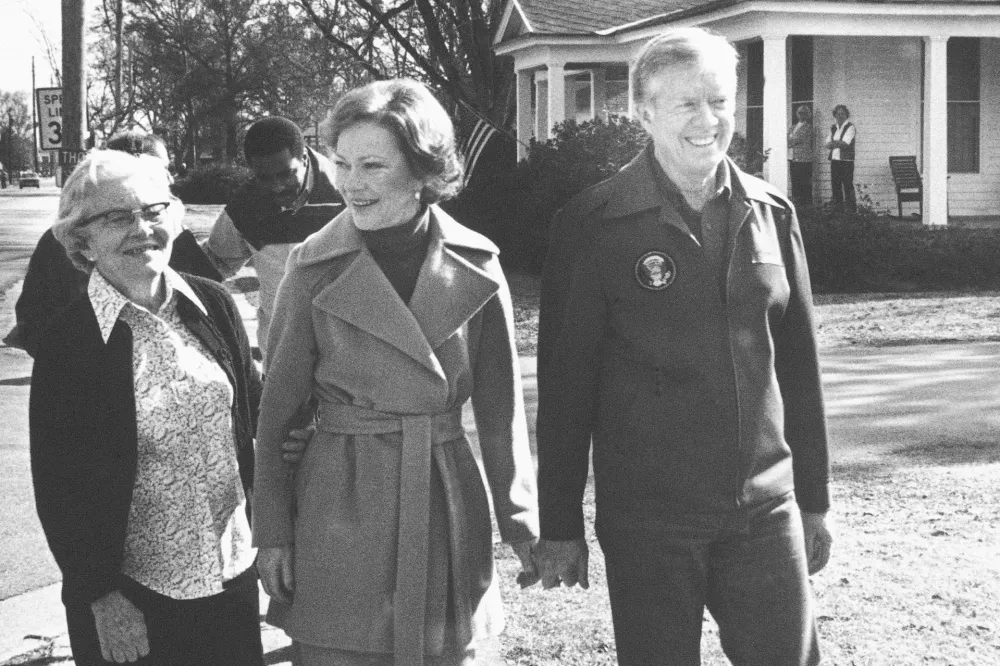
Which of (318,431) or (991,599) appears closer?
(318,431)

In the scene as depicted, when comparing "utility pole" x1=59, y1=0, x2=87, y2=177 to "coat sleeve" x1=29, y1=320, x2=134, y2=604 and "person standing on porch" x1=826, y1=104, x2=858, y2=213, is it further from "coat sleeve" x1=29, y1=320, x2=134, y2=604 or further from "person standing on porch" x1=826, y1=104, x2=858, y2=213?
"coat sleeve" x1=29, y1=320, x2=134, y2=604

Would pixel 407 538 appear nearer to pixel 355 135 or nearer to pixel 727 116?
pixel 355 135

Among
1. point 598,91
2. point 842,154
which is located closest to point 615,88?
point 598,91

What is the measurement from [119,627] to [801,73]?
21219 millimetres

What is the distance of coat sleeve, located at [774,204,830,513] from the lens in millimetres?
3479

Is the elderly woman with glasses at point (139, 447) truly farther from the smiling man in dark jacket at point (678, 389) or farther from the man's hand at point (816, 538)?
the man's hand at point (816, 538)

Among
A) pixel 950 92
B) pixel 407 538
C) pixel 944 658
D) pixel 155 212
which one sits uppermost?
pixel 950 92

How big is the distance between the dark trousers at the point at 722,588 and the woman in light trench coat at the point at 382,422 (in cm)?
32

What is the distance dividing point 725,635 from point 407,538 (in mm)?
809

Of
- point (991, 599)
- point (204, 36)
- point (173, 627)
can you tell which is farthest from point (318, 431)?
point (204, 36)

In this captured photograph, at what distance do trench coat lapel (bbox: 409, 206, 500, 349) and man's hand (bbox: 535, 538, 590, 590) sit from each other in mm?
591

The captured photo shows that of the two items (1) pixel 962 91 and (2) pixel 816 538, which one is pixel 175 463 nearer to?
(2) pixel 816 538

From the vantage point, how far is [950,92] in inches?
902

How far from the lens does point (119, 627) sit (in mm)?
3254
